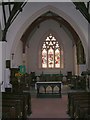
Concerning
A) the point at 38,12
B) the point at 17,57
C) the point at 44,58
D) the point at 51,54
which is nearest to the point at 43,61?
the point at 44,58

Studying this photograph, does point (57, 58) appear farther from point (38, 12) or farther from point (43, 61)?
A: point (38, 12)

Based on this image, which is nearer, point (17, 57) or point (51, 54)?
point (17, 57)

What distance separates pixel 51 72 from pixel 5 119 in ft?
55.5

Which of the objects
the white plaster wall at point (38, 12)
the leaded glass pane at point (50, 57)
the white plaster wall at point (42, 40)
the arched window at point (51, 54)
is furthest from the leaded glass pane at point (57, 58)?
the white plaster wall at point (38, 12)

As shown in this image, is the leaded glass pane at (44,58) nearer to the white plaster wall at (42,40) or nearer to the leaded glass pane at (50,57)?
the leaded glass pane at (50,57)

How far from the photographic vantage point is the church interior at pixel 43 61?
6.93 m

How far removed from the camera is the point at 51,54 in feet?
72.5

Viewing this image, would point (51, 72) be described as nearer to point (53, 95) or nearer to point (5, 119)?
point (53, 95)

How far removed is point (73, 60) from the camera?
21.1 meters

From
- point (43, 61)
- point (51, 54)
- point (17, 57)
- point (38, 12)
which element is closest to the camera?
point (38, 12)

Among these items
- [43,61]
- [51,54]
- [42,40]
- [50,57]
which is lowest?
[43,61]

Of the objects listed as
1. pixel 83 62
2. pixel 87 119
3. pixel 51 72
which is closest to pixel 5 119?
pixel 87 119

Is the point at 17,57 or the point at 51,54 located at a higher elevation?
the point at 51,54

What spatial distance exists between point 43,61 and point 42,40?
Result: 2082 mm
